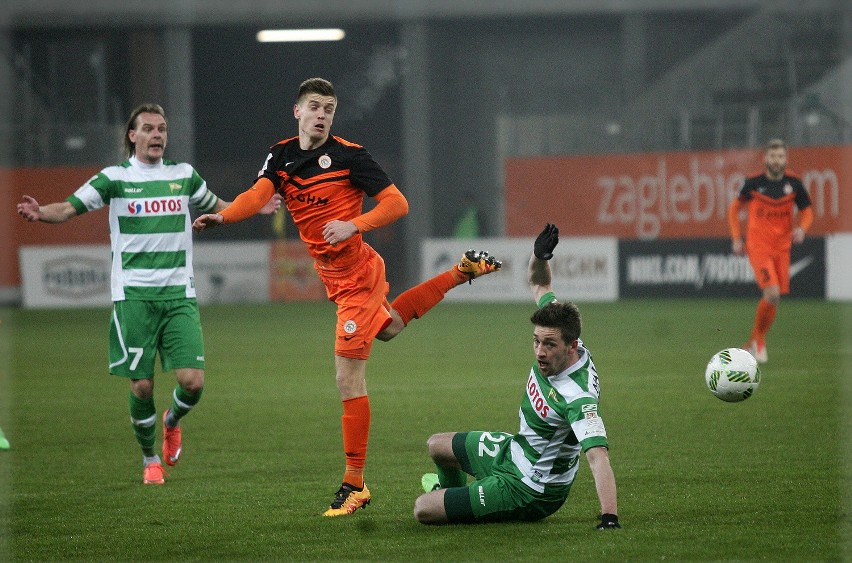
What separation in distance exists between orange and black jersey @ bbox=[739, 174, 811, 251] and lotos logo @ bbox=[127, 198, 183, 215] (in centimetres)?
821

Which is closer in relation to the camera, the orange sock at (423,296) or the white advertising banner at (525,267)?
the orange sock at (423,296)

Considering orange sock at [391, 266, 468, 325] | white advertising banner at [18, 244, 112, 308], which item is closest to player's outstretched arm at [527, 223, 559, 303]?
A: orange sock at [391, 266, 468, 325]

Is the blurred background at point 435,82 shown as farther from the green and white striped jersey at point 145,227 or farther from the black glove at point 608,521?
the black glove at point 608,521

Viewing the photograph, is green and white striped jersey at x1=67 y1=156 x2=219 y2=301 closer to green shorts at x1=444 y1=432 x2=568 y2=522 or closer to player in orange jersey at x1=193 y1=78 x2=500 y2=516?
player in orange jersey at x1=193 y1=78 x2=500 y2=516

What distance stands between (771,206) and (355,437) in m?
8.81

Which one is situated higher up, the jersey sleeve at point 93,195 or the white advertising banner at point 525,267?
the jersey sleeve at point 93,195

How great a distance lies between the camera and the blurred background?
81.3 ft

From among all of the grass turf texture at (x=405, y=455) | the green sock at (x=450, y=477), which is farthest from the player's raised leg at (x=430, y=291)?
the grass turf texture at (x=405, y=455)

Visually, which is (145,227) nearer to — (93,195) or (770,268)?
(93,195)

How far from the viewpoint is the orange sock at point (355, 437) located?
6.19 m

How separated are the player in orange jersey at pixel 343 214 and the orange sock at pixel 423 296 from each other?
160 mm

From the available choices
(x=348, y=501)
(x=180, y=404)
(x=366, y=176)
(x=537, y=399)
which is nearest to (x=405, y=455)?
(x=180, y=404)

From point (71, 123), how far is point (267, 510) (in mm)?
20757

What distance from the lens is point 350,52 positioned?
27.7 metres
